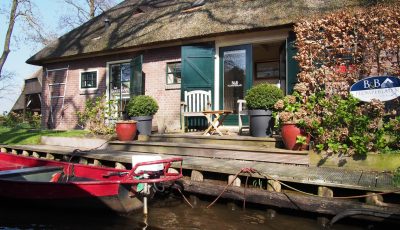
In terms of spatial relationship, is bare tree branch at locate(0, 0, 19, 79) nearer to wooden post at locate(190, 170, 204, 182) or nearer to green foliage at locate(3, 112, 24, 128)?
green foliage at locate(3, 112, 24, 128)

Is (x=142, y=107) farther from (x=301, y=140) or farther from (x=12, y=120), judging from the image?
(x=12, y=120)

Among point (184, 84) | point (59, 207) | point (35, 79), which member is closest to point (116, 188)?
point (59, 207)

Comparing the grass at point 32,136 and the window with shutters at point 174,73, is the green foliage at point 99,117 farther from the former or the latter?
the window with shutters at point 174,73

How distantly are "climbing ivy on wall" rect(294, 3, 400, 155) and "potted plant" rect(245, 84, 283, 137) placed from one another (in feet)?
2.18

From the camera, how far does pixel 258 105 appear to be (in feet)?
25.7

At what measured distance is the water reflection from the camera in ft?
16.6

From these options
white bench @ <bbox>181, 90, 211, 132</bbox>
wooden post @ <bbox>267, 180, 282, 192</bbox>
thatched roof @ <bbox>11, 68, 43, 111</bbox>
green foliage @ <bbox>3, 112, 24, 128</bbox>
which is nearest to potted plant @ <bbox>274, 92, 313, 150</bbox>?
wooden post @ <bbox>267, 180, 282, 192</bbox>

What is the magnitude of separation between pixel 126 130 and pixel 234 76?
3.69m

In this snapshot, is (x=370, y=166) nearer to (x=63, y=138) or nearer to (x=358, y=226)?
(x=358, y=226)

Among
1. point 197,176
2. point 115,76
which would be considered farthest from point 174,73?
point 197,176

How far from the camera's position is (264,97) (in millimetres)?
7824

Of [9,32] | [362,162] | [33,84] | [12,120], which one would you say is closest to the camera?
[362,162]

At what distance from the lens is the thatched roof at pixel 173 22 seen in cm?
1003

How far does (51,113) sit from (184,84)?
7.45 meters
